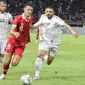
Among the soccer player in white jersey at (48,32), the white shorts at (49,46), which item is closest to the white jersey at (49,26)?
the soccer player in white jersey at (48,32)

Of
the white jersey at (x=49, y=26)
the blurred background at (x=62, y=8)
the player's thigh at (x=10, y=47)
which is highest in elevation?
the blurred background at (x=62, y=8)

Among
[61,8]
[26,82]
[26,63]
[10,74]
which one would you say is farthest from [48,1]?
[26,82]

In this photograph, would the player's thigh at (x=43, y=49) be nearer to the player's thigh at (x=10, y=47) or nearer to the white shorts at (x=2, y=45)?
the player's thigh at (x=10, y=47)

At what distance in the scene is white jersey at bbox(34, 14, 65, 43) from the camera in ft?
35.7

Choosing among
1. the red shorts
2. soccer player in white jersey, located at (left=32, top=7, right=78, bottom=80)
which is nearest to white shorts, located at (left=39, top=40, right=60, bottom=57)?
soccer player in white jersey, located at (left=32, top=7, right=78, bottom=80)

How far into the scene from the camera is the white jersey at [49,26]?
10891mm

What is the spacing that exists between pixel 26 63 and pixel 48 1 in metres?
36.8

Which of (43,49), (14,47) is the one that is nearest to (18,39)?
(14,47)

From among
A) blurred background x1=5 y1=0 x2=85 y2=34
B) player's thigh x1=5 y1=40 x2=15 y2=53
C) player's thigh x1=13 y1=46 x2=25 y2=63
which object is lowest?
player's thigh x1=13 y1=46 x2=25 y2=63

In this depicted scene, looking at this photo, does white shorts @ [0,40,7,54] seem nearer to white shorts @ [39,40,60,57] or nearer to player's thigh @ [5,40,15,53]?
white shorts @ [39,40,60,57]

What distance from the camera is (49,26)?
11.0 meters

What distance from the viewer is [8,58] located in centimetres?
1045

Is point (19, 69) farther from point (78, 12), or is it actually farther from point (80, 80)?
point (78, 12)

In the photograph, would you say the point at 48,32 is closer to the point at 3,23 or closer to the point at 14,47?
the point at 14,47
